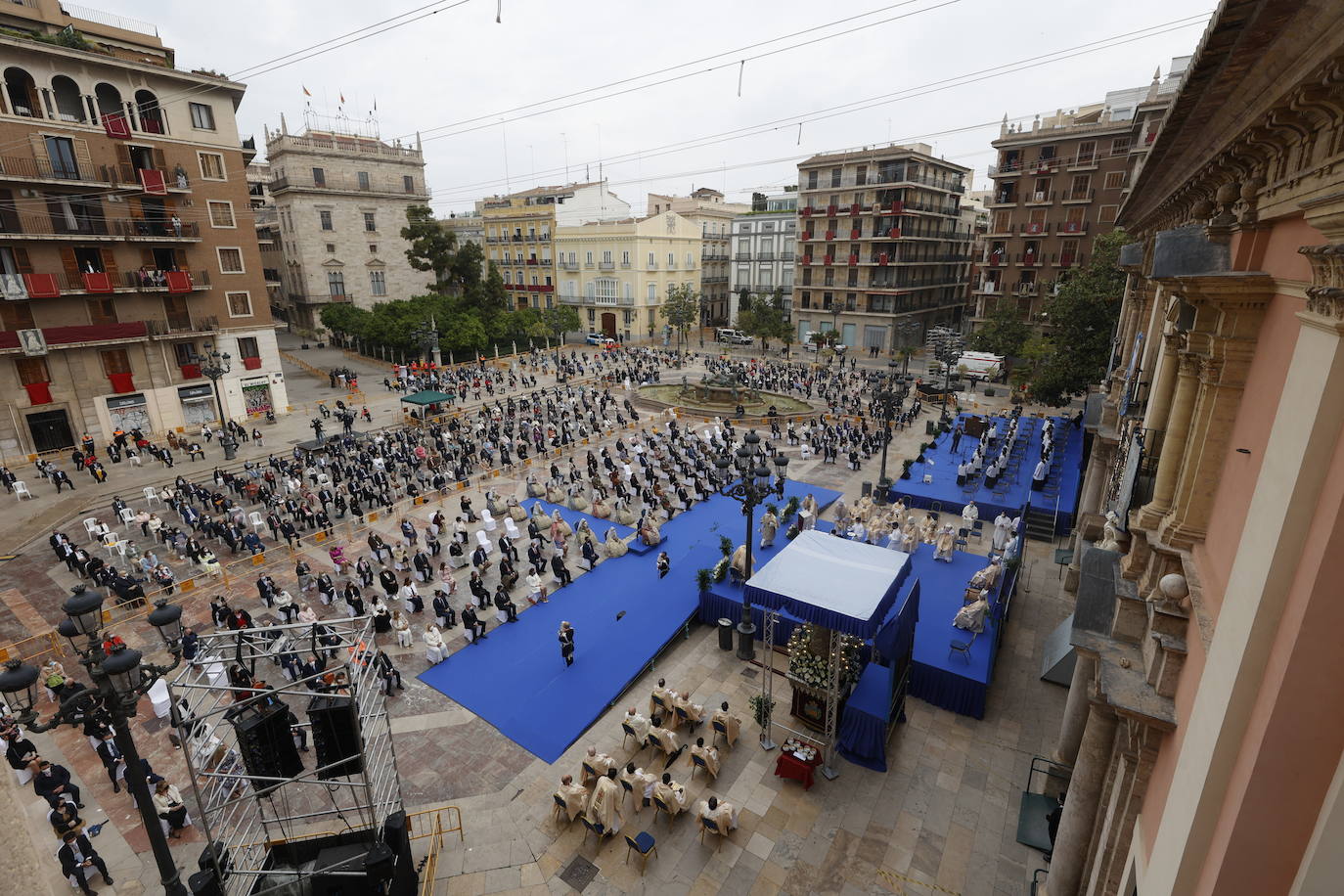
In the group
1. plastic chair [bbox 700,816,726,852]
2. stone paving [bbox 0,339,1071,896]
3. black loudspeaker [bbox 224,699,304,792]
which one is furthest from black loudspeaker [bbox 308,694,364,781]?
plastic chair [bbox 700,816,726,852]

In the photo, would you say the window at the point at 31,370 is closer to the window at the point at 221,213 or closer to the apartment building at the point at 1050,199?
the window at the point at 221,213

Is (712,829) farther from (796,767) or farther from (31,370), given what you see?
(31,370)

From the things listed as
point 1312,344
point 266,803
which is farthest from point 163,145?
point 1312,344

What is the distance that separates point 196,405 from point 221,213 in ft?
32.2

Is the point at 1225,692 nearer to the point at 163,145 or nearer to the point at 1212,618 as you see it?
the point at 1212,618

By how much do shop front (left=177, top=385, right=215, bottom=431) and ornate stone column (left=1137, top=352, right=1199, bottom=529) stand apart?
38.9m

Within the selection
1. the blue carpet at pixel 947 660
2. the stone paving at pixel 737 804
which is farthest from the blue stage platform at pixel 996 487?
the stone paving at pixel 737 804

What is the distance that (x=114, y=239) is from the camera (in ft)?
92.1

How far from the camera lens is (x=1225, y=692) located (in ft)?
12.6

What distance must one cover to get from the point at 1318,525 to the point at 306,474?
28.0 meters

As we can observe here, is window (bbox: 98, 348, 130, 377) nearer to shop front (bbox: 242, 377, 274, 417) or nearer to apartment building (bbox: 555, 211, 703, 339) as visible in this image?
shop front (bbox: 242, 377, 274, 417)

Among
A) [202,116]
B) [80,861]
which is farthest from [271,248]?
[80,861]

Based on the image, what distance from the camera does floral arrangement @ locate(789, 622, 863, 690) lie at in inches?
442

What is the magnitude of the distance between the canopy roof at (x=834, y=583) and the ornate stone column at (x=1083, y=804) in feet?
10.1
